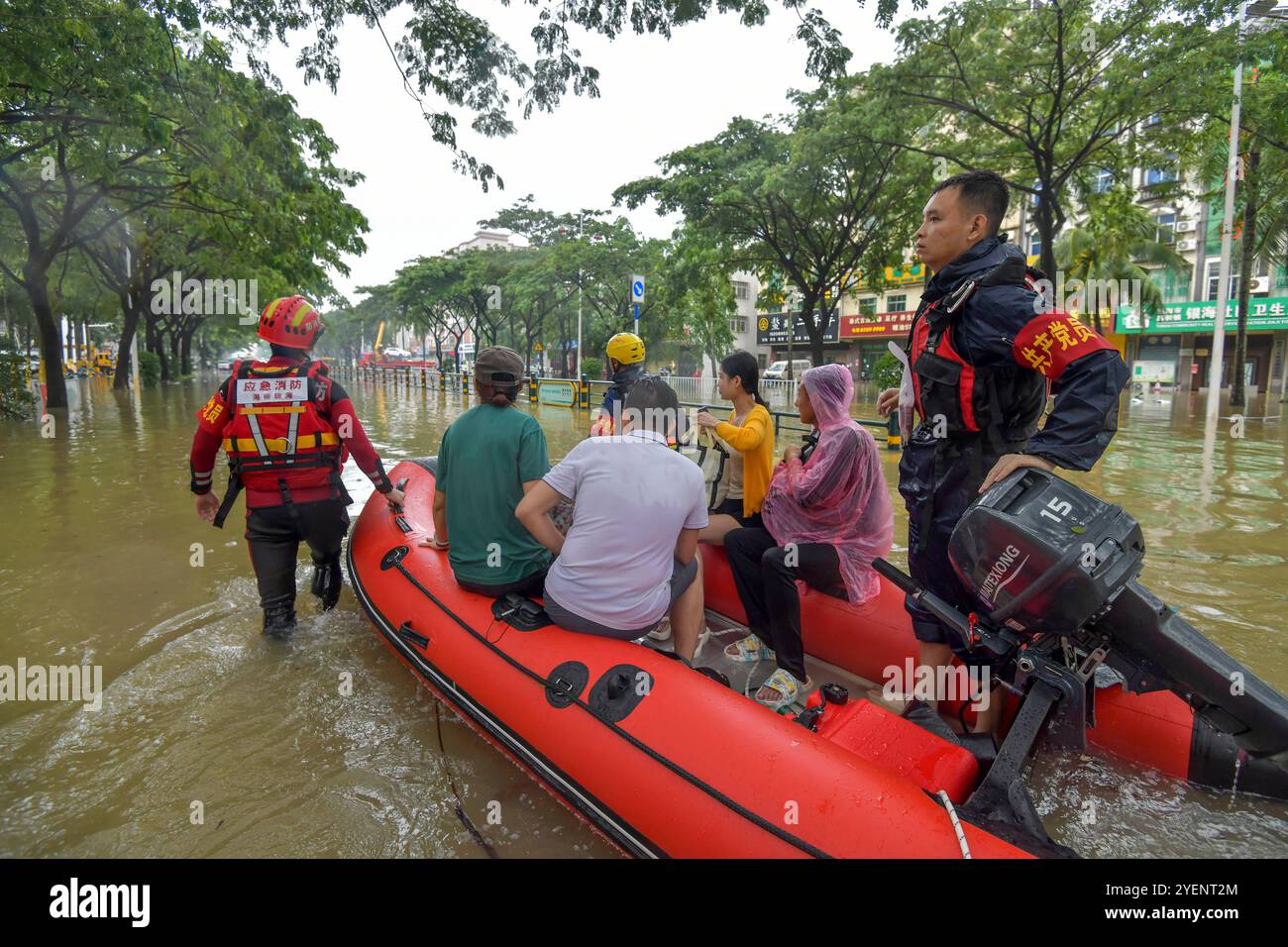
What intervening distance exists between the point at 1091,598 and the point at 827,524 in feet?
4.94

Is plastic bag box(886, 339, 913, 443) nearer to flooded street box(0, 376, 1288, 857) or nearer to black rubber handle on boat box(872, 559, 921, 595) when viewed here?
black rubber handle on boat box(872, 559, 921, 595)

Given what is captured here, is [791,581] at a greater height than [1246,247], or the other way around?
[1246,247]

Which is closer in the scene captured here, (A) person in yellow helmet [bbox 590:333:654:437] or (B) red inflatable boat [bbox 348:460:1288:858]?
(B) red inflatable boat [bbox 348:460:1288:858]

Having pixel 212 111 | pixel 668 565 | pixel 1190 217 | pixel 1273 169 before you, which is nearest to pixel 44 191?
pixel 212 111

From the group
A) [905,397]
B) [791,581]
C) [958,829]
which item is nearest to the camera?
[958,829]

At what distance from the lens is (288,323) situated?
340 centimetres

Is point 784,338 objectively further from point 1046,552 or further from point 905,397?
point 1046,552

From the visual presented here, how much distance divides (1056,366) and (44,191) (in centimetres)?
1855

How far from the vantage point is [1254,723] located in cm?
199

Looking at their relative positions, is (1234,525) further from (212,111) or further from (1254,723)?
(212,111)

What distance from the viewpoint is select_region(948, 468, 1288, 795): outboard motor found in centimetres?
187

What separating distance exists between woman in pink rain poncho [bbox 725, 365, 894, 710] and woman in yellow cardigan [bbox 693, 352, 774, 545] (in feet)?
1.20

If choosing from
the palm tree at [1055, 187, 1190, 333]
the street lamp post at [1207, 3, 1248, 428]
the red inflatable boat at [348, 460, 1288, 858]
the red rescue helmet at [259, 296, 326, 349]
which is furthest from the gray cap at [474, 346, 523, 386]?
the palm tree at [1055, 187, 1190, 333]

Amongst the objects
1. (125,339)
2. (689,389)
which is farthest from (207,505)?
(125,339)
